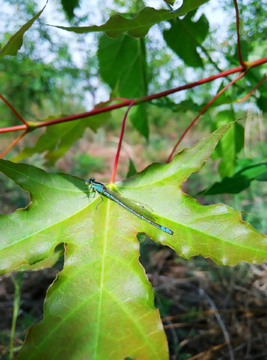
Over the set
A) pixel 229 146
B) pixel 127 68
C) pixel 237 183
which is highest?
pixel 127 68

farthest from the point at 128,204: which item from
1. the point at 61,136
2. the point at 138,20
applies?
the point at 61,136

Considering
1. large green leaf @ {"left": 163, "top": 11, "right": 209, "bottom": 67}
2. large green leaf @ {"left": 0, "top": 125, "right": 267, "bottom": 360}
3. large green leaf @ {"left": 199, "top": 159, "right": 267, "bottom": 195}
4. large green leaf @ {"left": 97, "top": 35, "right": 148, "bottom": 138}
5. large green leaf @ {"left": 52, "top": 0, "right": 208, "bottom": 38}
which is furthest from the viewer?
large green leaf @ {"left": 97, "top": 35, "right": 148, "bottom": 138}

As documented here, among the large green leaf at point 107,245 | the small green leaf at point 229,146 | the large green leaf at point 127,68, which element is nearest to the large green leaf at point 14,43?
the large green leaf at point 107,245

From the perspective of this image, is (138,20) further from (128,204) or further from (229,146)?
(229,146)

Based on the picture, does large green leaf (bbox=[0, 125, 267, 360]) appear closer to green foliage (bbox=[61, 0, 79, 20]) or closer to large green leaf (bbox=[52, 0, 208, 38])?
large green leaf (bbox=[52, 0, 208, 38])

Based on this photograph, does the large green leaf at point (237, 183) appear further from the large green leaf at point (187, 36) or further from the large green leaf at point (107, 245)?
the large green leaf at point (187, 36)

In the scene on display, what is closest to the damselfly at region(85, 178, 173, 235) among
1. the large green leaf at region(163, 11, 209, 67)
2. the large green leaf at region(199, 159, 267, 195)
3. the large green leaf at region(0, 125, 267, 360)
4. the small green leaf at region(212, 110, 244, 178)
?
the large green leaf at region(0, 125, 267, 360)
